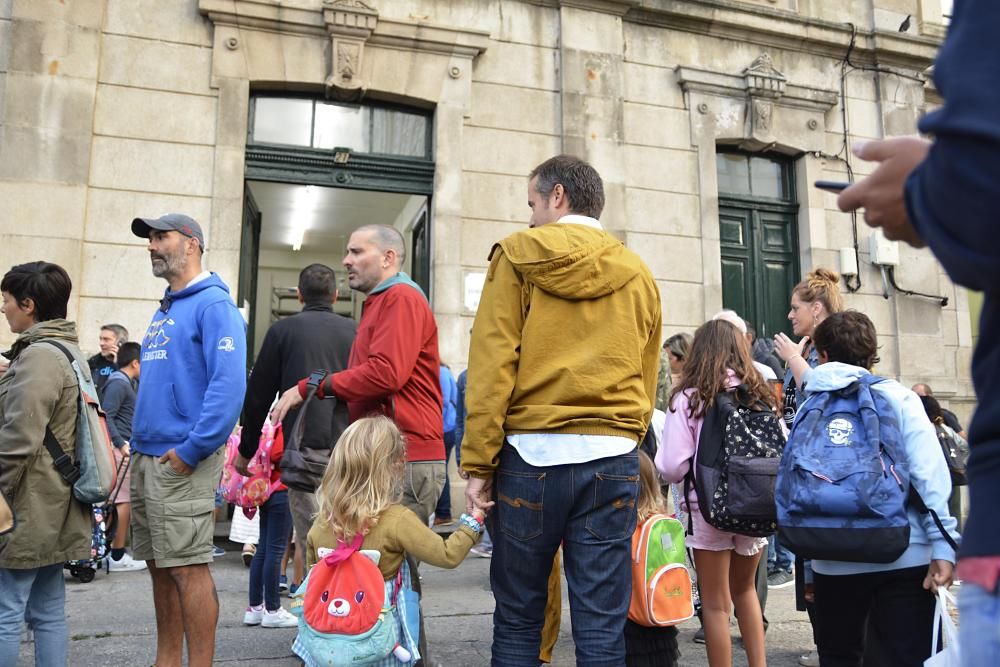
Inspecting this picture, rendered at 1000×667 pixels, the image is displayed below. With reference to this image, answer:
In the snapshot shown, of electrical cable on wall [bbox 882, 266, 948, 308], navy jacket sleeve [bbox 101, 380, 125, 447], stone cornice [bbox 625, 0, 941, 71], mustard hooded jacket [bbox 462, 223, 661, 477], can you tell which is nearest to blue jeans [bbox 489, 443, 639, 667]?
mustard hooded jacket [bbox 462, 223, 661, 477]

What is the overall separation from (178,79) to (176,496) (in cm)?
667

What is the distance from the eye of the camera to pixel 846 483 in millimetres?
2984

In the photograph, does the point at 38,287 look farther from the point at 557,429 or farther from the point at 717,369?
the point at 717,369

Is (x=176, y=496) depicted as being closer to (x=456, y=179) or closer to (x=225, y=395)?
(x=225, y=395)

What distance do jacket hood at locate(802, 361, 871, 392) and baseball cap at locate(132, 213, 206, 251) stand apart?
3.12 metres

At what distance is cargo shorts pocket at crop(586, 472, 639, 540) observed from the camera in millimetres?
2840

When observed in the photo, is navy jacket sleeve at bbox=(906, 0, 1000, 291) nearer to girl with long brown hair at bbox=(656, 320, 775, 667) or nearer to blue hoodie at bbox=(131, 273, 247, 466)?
girl with long brown hair at bbox=(656, 320, 775, 667)

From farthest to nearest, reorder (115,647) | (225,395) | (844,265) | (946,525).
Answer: (844,265) → (115,647) → (225,395) → (946,525)

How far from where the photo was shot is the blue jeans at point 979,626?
44.1 inches

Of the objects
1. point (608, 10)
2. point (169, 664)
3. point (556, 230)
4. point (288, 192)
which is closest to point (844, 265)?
point (608, 10)

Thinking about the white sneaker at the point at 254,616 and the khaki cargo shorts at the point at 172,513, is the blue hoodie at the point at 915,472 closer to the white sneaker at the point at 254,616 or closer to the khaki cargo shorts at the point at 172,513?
the khaki cargo shorts at the point at 172,513

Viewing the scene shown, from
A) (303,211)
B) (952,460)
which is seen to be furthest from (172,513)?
(303,211)

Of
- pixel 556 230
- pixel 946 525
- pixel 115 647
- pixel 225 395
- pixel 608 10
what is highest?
pixel 608 10

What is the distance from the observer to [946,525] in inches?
118
